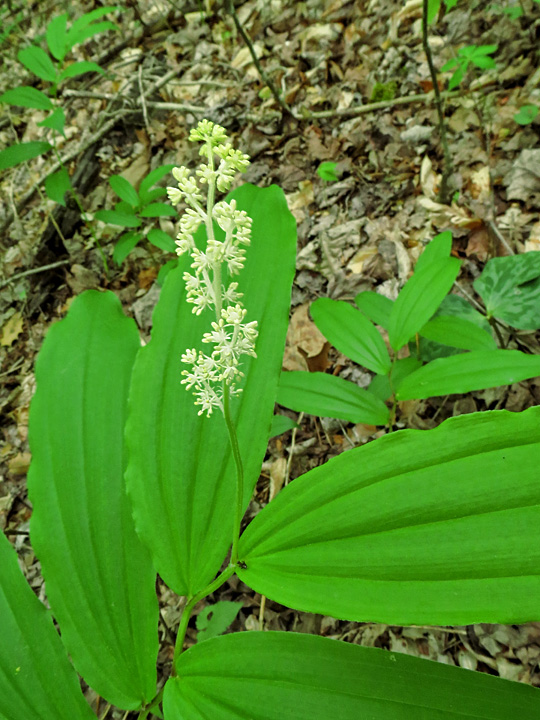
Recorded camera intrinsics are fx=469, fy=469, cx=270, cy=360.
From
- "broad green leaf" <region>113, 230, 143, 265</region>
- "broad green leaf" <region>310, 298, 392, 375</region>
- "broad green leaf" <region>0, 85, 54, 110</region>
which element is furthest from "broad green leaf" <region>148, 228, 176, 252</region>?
"broad green leaf" <region>310, 298, 392, 375</region>

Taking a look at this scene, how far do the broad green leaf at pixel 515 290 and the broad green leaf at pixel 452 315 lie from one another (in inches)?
2.1

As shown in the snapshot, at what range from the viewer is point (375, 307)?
1.80m

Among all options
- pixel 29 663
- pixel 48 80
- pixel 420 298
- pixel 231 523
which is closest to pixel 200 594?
pixel 231 523

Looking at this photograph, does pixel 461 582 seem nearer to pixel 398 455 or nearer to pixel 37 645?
pixel 398 455

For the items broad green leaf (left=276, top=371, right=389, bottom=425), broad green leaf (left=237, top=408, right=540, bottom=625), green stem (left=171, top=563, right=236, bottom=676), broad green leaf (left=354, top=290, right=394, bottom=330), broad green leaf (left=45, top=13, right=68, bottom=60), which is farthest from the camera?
broad green leaf (left=45, top=13, right=68, bottom=60)

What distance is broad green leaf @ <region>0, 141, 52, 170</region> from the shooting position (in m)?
2.39

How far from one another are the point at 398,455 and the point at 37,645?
899 millimetres

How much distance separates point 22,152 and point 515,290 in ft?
8.08

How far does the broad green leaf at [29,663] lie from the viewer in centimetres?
99

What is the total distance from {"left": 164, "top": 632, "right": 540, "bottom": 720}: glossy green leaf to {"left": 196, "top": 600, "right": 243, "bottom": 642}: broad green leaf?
72cm

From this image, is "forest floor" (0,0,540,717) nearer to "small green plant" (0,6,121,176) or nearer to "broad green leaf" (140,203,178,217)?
"broad green leaf" (140,203,178,217)

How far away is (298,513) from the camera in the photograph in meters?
0.90

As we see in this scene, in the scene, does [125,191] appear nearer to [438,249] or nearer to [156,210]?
[156,210]

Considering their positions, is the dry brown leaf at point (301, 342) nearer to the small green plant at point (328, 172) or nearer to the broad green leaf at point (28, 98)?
the small green plant at point (328, 172)
